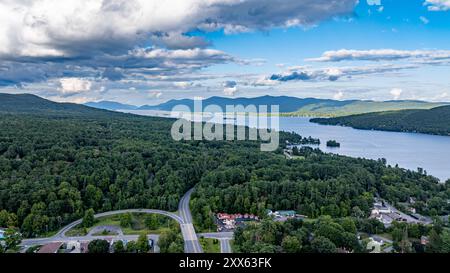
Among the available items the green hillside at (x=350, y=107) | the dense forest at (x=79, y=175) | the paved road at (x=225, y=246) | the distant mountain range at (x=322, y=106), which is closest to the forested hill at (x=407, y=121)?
the green hillside at (x=350, y=107)

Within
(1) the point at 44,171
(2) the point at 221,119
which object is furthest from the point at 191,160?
(2) the point at 221,119

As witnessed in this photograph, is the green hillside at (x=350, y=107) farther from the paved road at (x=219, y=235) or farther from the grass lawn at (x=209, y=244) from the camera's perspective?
the grass lawn at (x=209, y=244)

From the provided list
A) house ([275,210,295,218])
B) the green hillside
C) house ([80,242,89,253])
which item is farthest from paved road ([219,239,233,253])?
the green hillside

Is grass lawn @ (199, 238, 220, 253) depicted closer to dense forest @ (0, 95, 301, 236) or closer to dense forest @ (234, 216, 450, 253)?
dense forest @ (234, 216, 450, 253)

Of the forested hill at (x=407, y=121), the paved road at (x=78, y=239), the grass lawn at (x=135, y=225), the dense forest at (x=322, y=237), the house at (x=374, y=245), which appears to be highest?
the forested hill at (x=407, y=121)

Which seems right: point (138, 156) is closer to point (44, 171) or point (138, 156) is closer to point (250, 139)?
point (44, 171)
